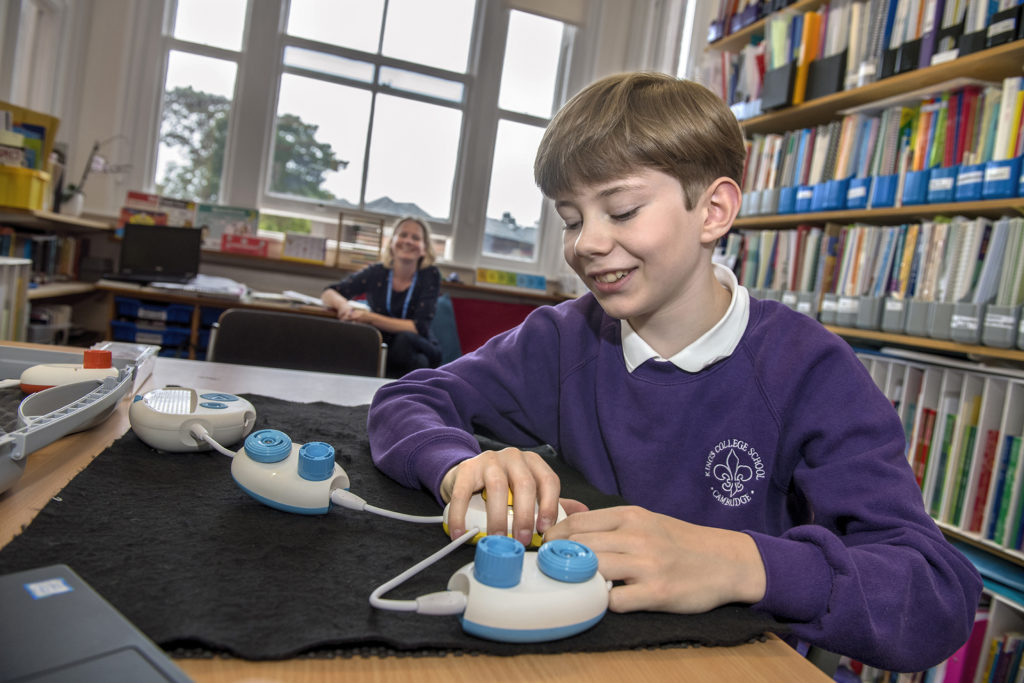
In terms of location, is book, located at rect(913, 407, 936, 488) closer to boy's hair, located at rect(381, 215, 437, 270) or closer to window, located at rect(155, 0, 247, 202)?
boy's hair, located at rect(381, 215, 437, 270)

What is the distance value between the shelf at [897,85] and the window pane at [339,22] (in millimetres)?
2807

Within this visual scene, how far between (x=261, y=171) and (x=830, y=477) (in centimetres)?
431

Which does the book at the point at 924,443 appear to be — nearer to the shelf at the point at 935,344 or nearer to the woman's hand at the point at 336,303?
the shelf at the point at 935,344

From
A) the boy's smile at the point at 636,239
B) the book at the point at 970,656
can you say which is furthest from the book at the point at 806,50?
the boy's smile at the point at 636,239

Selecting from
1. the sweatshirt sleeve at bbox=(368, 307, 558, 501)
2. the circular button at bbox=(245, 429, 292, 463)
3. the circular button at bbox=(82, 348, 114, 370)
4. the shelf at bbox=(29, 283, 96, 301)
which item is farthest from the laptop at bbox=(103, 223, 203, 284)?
the circular button at bbox=(245, 429, 292, 463)

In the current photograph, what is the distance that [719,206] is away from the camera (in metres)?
0.90

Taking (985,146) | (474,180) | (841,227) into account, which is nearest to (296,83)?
(474,180)

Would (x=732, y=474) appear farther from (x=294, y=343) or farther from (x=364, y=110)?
(x=364, y=110)

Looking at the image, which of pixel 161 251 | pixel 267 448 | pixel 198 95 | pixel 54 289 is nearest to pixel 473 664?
pixel 267 448

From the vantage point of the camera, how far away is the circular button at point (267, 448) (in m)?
0.57

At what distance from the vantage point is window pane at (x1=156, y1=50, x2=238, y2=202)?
4215mm

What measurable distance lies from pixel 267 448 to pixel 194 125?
4.34 meters

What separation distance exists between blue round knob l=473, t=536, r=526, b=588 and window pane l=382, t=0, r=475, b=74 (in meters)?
4.62

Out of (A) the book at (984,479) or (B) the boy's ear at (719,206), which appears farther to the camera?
(A) the book at (984,479)
